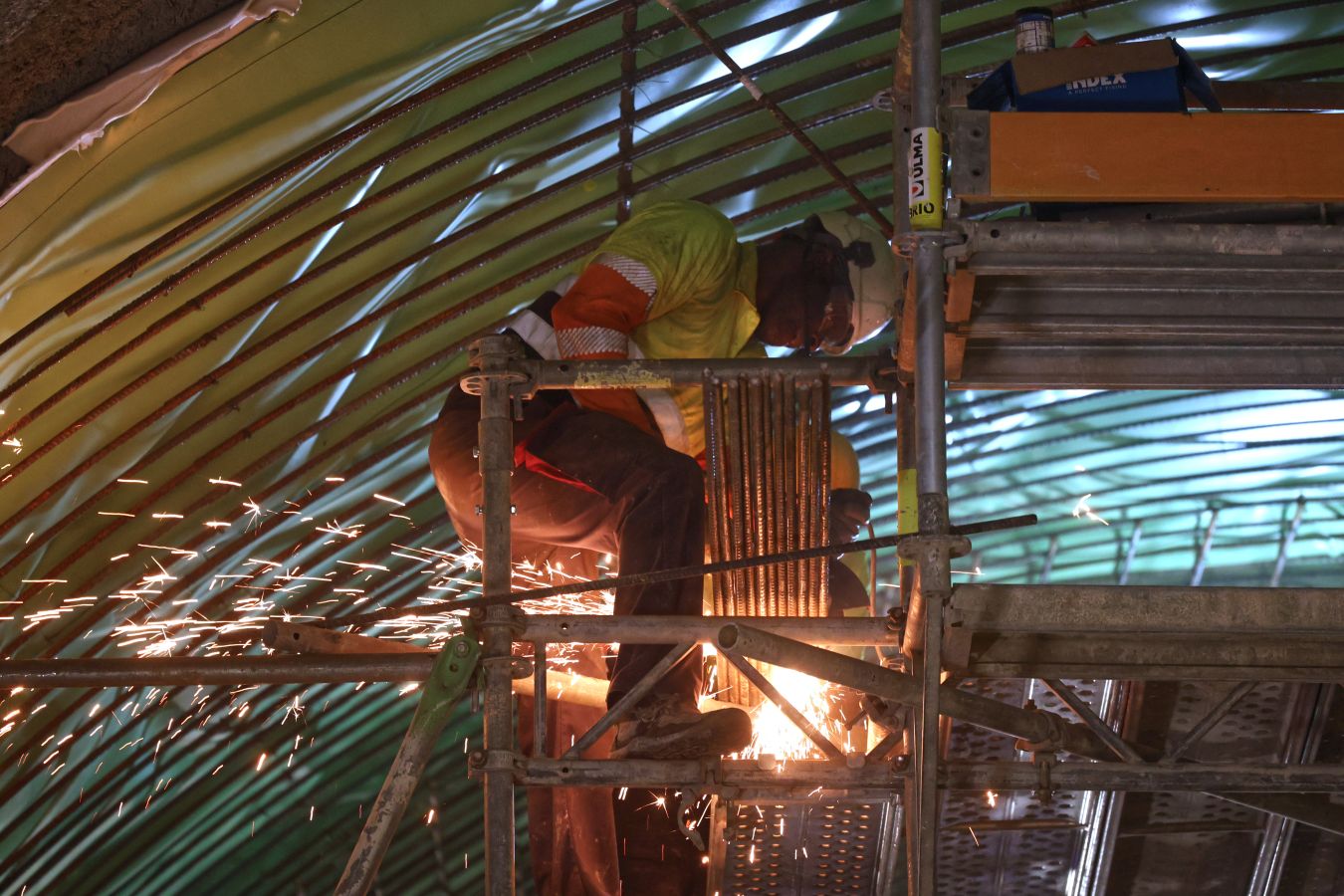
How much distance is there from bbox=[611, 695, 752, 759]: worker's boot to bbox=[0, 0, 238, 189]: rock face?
9.49 ft

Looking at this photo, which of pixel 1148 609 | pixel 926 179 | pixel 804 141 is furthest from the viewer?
pixel 804 141

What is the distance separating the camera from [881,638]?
5762 mm

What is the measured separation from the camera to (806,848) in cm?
678

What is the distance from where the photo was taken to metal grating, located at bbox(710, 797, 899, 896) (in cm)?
661

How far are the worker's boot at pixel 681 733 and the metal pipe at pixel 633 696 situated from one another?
10 cm

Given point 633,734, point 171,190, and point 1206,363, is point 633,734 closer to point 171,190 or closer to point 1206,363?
point 1206,363

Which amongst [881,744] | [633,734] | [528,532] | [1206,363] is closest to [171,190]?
[528,532]

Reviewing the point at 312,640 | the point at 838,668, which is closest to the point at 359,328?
the point at 312,640

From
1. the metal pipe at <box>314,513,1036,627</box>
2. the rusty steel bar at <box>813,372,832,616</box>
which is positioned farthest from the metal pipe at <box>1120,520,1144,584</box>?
the metal pipe at <box>314,513,1036,627</box>

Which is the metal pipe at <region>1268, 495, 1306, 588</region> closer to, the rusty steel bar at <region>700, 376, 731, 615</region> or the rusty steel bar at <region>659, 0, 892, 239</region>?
the rusty steel bar at <region>659, 0, 892, 239</region>

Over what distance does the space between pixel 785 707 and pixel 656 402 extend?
1.42 meters

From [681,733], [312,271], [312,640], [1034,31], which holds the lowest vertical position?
[681,733]

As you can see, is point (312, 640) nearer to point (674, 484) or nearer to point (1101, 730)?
point (674, 484)

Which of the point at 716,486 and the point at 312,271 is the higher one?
the point at 312,271
